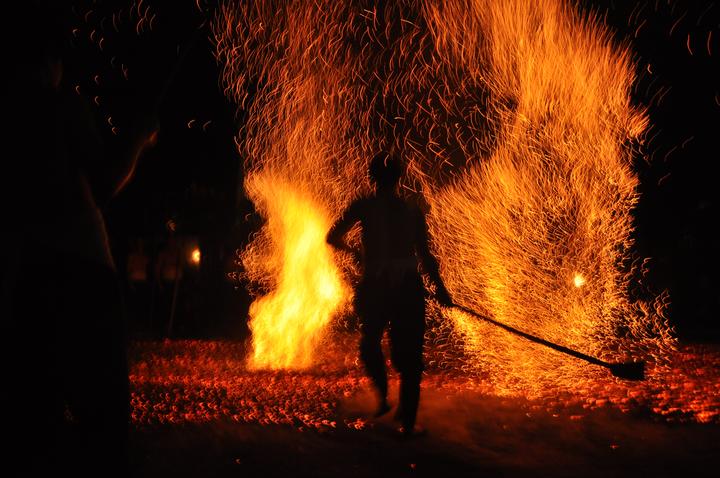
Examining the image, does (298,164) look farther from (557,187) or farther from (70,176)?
(70,176)

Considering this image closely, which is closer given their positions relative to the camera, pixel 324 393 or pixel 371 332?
pixel 371 332

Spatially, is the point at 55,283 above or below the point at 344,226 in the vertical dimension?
below

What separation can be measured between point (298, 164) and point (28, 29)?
641 centimetres

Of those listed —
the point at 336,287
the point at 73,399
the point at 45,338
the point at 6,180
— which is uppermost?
the point at 336,287

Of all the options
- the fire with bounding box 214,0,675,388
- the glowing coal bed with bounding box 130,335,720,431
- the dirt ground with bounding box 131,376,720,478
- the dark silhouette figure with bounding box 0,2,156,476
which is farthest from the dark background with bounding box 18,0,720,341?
the dark silhouette figure with bounding box 0,2,156,476

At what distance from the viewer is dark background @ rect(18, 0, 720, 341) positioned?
9.40 meters

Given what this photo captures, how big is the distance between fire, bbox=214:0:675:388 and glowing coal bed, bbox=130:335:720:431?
375 mm

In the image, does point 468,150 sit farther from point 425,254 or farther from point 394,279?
point 394,279

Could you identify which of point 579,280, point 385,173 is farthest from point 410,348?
point 579,280

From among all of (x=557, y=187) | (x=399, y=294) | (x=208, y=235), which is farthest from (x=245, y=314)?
(x=399, y=294)

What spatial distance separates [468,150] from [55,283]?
299 inches

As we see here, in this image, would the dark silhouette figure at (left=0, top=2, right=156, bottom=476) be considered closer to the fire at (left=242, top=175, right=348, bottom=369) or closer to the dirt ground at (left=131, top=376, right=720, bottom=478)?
the dirt ground at (left=131, top=376, right=720, bottom=478)

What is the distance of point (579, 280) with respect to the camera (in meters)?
7.79

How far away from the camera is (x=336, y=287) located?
333 inches
